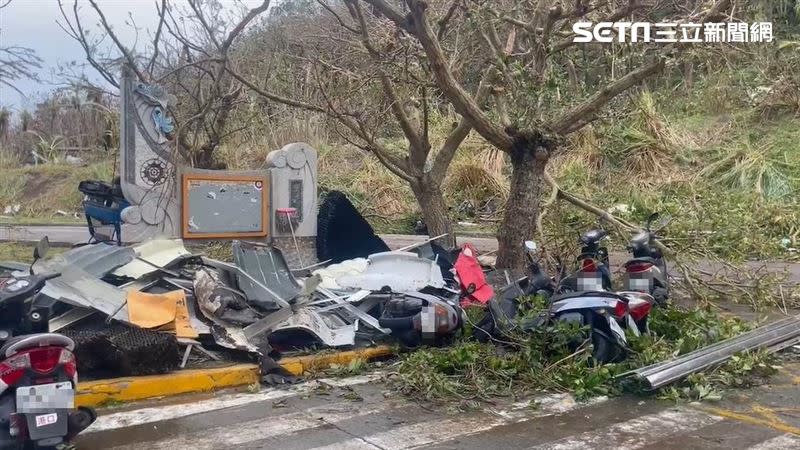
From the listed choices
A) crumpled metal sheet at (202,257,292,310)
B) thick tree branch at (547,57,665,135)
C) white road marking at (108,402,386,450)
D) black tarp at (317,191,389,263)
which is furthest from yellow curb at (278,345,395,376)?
thick tree branch at (547,57,665,135)

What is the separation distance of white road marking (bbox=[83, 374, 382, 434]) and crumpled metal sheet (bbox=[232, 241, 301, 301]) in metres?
1.38

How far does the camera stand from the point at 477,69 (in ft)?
54.0

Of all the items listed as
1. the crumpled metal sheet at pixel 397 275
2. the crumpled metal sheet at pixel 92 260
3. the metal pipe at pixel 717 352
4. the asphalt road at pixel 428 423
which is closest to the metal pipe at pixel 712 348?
the metal pipe at pixel 717 352

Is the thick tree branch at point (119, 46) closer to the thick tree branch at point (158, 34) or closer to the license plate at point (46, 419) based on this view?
the thick tree branch at point (158, 34)

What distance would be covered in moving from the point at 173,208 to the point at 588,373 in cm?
745

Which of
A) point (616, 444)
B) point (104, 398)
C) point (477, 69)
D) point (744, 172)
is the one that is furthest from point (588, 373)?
point (744, 172)

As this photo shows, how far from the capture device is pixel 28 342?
4316mm

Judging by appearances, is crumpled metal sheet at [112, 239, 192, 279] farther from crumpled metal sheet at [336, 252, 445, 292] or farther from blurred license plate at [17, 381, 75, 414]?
blurred license plate at [17, 381, 75, 414]

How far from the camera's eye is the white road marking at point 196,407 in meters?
5.45

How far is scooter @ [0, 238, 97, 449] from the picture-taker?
4336 millimetres

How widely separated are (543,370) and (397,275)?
2309 millimetres

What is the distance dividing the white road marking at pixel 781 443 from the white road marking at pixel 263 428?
2.60 m

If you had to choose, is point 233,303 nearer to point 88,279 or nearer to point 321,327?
point 321,327

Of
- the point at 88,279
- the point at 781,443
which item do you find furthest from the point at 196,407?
the point at 781,443
